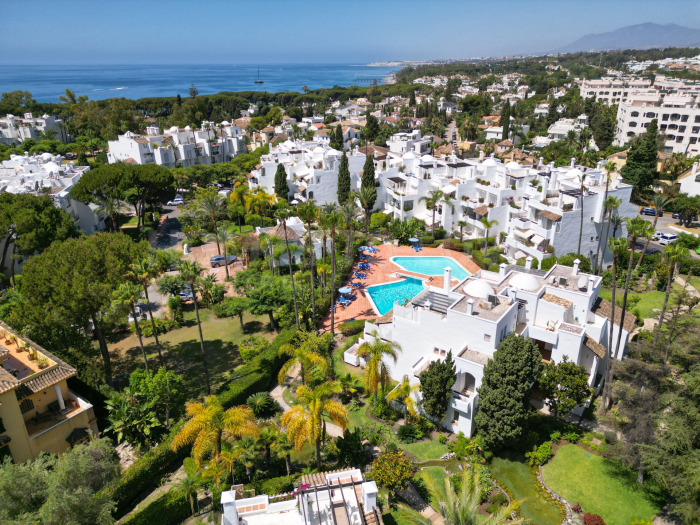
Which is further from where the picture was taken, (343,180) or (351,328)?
(343,180)

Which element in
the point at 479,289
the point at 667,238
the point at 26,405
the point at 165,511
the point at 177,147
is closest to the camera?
the point at 165,511

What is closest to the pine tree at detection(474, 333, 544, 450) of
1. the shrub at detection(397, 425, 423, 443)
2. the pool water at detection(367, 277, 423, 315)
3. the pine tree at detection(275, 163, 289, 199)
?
the shrub at detection(397, 425, 423, 443)

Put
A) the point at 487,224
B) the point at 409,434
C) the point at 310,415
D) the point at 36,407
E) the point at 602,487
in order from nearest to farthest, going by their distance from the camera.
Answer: the point at 310,415, the point at 602,487, the point at 36,407, the point at 409,434, the point at 487,224

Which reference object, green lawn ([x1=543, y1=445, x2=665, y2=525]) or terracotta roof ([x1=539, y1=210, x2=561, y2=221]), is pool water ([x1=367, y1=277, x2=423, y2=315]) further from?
green lawn ([x1=543, y1=445, x2=665, y2=525])

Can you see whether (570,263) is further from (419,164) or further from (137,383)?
(137,383)

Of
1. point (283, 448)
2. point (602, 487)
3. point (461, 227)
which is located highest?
point (461, 227)

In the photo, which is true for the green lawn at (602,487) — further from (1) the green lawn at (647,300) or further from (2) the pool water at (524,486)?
(1) the green lawn at (647,300)

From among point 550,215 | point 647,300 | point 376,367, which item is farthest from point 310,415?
point 647,300

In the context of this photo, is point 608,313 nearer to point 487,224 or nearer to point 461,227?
point 487,224
